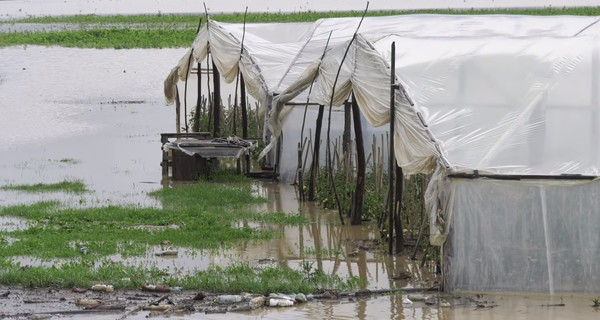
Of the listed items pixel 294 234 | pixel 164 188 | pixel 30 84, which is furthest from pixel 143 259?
pixel 30 84

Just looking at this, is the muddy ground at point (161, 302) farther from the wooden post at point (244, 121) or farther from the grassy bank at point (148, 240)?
the wooden post at point (244, 121)

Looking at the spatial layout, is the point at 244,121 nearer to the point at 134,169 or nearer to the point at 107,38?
the point at 134,169

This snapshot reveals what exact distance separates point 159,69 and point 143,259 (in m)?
22.4

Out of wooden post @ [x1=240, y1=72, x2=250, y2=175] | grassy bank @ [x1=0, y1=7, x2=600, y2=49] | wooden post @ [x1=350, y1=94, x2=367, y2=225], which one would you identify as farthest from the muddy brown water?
grassy bank @ [x1=0, y1=7, x2=600, y2=49]

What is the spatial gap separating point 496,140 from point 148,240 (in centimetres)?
379

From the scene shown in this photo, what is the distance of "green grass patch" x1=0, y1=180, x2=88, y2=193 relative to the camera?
1538 cm

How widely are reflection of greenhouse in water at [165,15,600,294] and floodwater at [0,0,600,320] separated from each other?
318mm

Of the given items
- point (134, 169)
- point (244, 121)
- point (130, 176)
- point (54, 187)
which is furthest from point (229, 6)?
point (54, 187)

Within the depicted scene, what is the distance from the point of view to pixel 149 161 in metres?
18.5

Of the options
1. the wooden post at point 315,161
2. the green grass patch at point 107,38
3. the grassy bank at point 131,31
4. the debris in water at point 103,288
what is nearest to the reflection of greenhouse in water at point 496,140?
the wooden post at point 315,161

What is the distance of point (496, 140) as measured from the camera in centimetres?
1024

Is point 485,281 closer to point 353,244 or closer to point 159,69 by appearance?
point 353,244

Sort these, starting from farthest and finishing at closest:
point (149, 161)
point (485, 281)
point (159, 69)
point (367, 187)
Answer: point (159, 69) → point (149, 161) → point (367, 187) → point (485, 281)

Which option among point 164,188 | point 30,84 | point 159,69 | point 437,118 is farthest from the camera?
point 159,69
